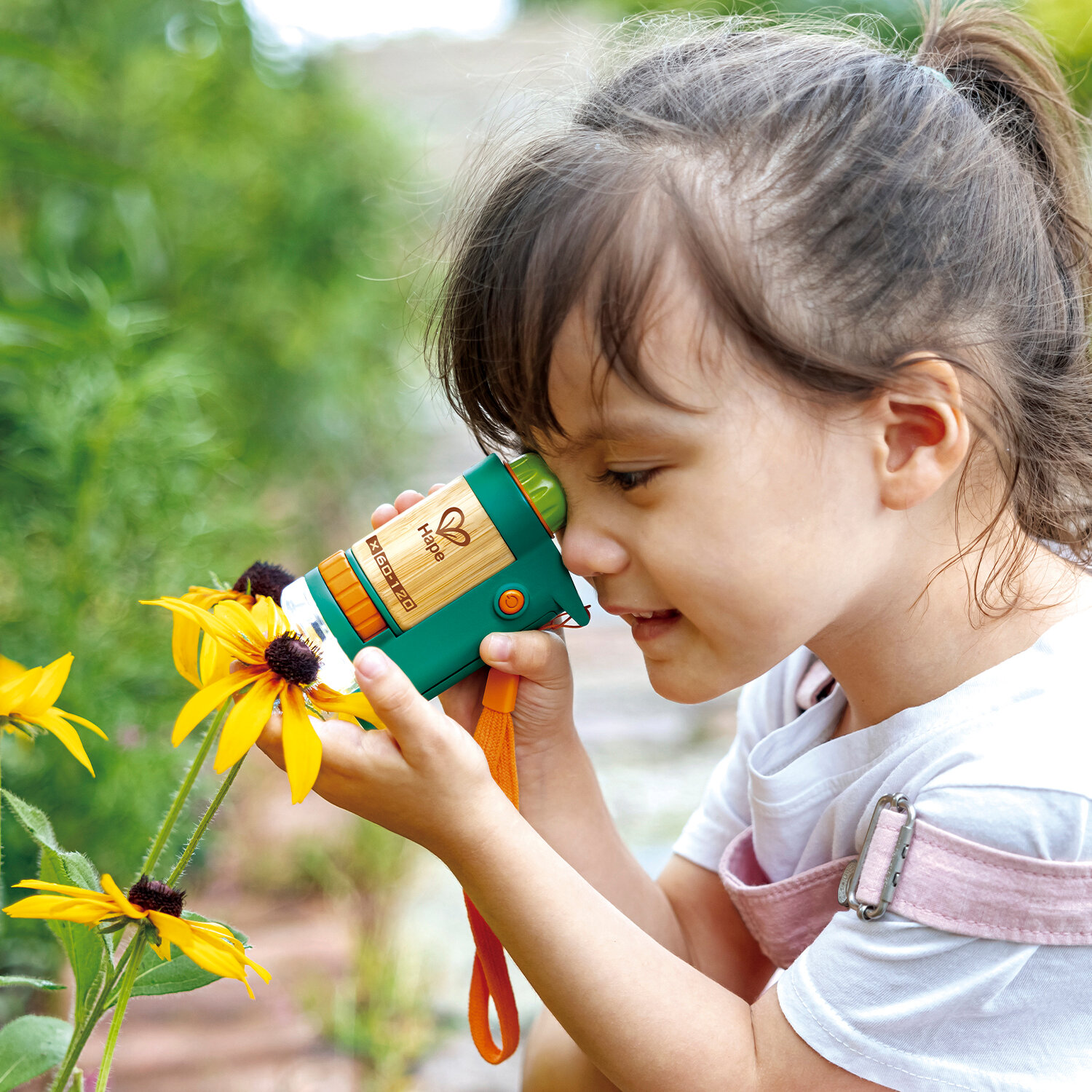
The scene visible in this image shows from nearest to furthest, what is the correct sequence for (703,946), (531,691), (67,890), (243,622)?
(67,890), (243,622), (531,691), (703,946)

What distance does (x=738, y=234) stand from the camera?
0.71 metres

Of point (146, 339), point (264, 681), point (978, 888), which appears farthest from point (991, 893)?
point (146, 339)

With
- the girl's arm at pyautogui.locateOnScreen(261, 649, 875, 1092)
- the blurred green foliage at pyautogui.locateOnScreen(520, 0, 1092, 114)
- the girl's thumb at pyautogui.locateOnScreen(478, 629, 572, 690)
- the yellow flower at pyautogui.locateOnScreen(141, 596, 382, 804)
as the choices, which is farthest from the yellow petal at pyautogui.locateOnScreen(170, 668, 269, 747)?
the blurred green foliage at pyautogui.locateOnScreen(520, 0, 1092, 114)

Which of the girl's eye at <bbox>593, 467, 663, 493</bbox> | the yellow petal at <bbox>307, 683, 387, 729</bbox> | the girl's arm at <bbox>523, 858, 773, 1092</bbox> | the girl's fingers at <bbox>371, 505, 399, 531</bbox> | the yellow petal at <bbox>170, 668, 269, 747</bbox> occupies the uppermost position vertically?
the girl's eye at <bbox>593, 467, 663, 493</bbox>

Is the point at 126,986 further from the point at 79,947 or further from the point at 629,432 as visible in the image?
the point at 629,432

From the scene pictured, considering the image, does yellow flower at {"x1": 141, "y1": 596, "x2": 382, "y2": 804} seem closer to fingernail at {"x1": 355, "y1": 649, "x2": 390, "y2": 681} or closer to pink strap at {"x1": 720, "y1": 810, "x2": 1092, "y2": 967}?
fingernail at {"x1": 355, "y1": 649, "x2": 390, "y2": 681}

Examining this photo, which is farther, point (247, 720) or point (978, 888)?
point (978, 888)

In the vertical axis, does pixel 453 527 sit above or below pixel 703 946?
above

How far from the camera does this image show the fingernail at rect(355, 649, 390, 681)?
2.19 feet

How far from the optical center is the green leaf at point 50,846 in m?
0.57

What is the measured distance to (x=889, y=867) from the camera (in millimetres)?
769

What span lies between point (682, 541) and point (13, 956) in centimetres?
81

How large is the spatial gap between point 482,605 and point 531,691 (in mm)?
128

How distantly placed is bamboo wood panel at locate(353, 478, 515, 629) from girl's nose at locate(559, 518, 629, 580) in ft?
0.15
